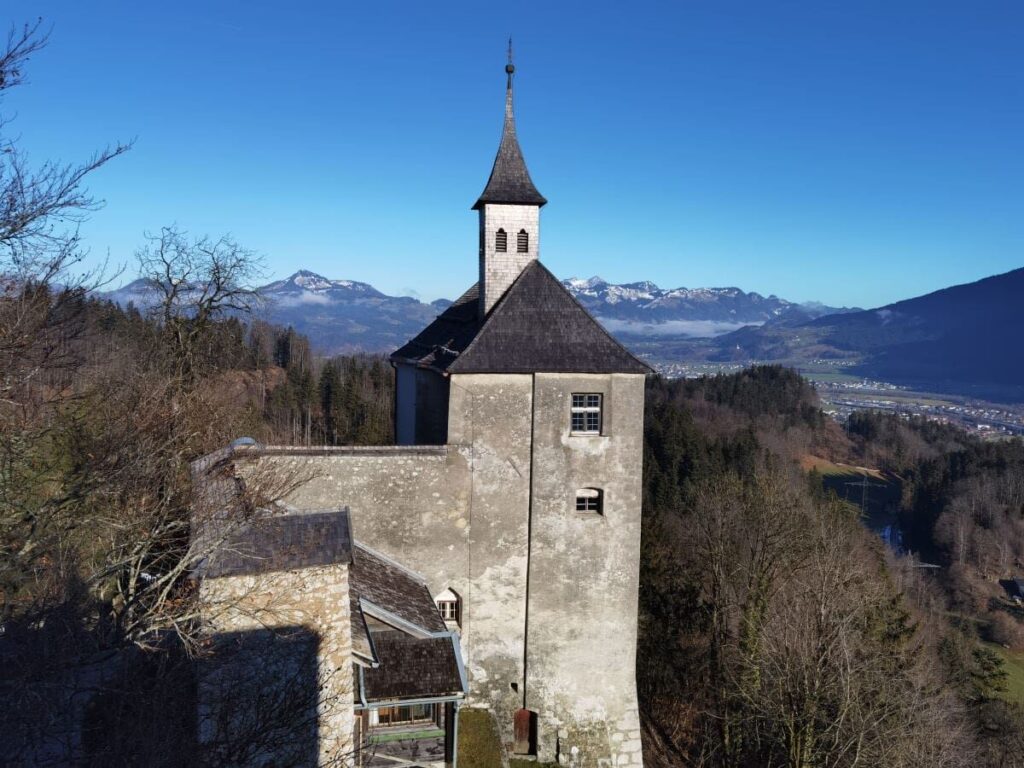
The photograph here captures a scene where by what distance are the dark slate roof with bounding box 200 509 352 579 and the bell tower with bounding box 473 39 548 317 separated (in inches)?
410

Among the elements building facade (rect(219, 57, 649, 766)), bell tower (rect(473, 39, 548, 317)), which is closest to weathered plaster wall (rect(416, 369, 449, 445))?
building facade (rect(219, 57, 649, 766))

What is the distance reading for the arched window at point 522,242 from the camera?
69.7 ft

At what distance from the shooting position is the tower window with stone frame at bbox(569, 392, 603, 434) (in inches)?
761

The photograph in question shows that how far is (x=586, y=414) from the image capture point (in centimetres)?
1939

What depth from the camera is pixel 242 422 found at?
30.5m

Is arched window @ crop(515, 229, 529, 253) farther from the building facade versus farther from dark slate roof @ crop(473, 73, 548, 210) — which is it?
the building facade

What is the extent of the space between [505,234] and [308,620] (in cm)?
1313

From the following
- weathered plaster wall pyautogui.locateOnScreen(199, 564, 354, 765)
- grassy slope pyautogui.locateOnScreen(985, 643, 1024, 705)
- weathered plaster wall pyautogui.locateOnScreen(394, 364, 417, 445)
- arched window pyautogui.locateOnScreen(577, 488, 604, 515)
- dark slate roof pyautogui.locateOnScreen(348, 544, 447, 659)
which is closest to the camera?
weathered plaster wall pyautogui.locateOnScreen(199, 564, 354, 765)

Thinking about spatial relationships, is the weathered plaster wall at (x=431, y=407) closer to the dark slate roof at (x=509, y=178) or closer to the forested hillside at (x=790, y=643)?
the dark slate roof at (x=509, y=178)

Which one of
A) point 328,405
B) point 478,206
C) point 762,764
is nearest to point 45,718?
point 478,206

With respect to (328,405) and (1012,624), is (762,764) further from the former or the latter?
(328,405)

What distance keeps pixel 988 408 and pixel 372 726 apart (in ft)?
726

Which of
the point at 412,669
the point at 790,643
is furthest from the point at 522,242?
the point at 790,643

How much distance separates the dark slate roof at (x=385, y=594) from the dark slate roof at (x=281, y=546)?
2077 millimetres
